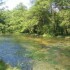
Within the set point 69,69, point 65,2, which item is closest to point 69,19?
point 65,2

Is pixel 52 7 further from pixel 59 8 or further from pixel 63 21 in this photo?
pixel 63 21

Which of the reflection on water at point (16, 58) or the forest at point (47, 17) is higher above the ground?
the forest at point (47, 17)

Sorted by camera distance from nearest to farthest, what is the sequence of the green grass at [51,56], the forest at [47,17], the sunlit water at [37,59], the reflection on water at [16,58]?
the sunlit water at [37,59] < the reflection on water at [16,58] < the green grass at [51,56] < the forest at [47,17]

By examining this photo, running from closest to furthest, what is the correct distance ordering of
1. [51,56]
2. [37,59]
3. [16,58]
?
[37,59] < [16,58] < [51,56]

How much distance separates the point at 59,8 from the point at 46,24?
5.61 meters

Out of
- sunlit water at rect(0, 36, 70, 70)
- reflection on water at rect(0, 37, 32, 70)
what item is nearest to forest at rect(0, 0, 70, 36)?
sunlit water at rect(0, 36, 70, 70)

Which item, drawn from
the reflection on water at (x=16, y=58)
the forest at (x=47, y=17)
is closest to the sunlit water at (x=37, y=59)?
the reflection on water at (x=16, y=58)

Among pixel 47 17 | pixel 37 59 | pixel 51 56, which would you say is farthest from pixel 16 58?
pixel 47 17

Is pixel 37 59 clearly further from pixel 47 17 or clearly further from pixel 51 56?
pixel 47 17

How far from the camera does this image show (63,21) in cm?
4947

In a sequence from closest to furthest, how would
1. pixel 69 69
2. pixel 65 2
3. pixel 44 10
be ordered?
1. pixel 69 69
2. pixel 65 2
3. pixel 44 10

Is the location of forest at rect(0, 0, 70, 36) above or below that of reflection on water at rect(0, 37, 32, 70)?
above

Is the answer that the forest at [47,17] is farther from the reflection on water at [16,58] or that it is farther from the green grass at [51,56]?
the reflection on water at [16,58]

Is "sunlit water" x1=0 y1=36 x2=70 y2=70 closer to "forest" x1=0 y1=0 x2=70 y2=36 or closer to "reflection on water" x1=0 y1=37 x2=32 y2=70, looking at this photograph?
"reflection on water" x1=0 y1=37 x2=32 y2=70
